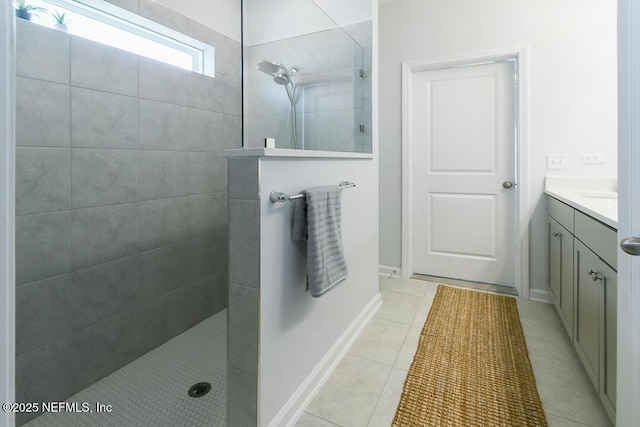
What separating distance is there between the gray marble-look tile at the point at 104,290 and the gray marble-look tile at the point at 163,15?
4.52 feet

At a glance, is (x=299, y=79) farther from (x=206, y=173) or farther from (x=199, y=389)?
(x=199, y=389)

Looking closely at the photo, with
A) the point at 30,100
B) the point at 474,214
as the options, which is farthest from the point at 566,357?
the point at 30,100

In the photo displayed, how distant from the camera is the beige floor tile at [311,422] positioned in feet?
4.42

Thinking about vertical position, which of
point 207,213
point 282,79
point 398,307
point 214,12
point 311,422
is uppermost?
point 214,12

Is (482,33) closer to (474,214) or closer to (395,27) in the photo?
(395,27)

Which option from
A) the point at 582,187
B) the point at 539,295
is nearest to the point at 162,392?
the point at 539,295

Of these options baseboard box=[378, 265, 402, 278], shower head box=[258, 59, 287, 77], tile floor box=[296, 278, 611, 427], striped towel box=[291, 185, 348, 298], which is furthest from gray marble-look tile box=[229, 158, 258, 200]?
baseboard box=[378, 265, 402, 278]

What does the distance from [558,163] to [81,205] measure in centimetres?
306

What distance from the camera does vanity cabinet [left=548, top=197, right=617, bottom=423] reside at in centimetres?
118

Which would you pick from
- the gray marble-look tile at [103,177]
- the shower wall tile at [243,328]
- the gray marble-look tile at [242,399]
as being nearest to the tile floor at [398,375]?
the gray marble-look tile at [242,399]

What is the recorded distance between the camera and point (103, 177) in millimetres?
1684

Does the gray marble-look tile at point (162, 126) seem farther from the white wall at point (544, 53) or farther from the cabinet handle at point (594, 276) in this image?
the cabinet handle at point (594, 276)

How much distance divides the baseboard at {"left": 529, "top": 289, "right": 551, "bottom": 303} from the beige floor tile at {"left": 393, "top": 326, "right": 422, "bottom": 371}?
1.12 m

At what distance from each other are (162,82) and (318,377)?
6.04 ft
